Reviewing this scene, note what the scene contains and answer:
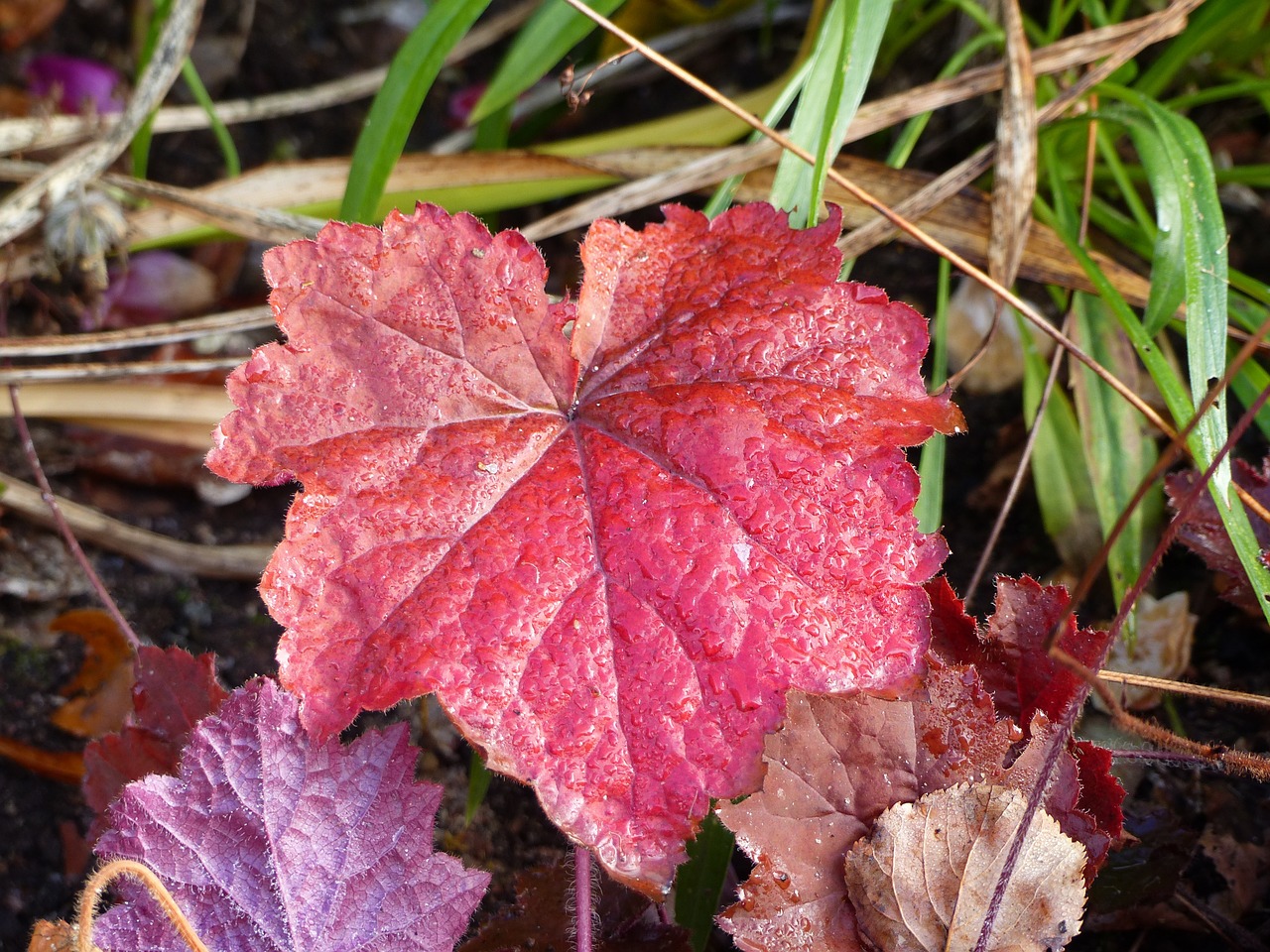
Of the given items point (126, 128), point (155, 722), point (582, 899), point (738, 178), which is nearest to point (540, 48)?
point (738, 178)

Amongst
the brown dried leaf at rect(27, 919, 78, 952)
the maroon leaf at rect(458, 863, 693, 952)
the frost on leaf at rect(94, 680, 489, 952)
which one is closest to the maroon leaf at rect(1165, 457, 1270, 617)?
the maroon leaf at rect(458, 863, 693, 952)

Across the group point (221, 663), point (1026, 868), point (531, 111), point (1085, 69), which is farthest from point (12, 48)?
point (1026, 868)

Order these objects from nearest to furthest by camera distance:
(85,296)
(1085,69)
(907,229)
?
(907,229) → (1085,69) → (85,296)

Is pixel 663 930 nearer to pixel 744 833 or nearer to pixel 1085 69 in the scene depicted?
pixel 744 833

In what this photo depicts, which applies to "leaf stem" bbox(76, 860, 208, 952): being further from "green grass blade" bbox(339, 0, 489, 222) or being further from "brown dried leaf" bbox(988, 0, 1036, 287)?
"brown dried leaf" bbox(988, 0, 1036, 287)

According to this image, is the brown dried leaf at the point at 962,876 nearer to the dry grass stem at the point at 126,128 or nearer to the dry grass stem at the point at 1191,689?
the dry grass stem at the point at 1191,689

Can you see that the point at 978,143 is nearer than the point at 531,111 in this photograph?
Yes

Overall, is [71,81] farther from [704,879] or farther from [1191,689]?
[1191,689]

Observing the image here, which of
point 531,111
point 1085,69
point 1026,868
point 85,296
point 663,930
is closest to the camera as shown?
point 1026,868
